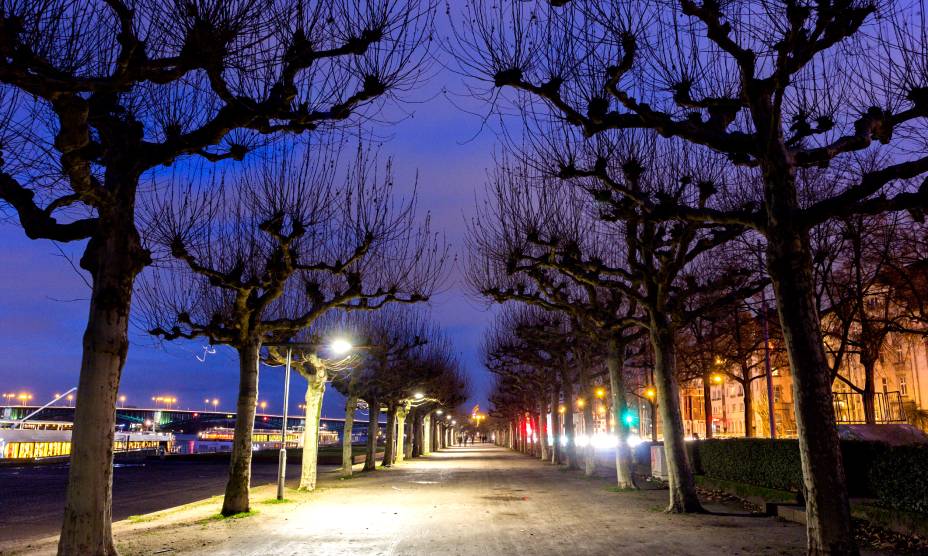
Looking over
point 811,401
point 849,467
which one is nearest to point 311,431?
point 849,467

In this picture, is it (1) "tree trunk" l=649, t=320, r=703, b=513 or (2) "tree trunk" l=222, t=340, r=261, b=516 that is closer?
(1) "tree trunk" l=649, t=320, r=703, b=513

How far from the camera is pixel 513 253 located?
1956 cm

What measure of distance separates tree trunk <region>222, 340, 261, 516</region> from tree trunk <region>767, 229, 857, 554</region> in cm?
1260

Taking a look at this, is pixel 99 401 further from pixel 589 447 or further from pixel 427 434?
pixel 427 434

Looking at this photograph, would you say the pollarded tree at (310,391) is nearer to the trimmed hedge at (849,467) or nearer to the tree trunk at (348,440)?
the tree trunk at (348,440)

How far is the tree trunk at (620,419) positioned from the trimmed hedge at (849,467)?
3099 mm

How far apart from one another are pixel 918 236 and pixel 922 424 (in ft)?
50.4

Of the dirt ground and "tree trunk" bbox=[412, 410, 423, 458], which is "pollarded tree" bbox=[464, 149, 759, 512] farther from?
"tree trunk" bbox=[412, 410, 423, 458]

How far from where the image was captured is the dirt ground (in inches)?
450

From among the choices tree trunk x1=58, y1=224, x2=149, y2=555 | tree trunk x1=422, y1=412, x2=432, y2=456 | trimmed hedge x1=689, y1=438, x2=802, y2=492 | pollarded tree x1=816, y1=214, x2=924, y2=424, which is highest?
pollarded tree x1=816, y1=214, x2=924, y2=424

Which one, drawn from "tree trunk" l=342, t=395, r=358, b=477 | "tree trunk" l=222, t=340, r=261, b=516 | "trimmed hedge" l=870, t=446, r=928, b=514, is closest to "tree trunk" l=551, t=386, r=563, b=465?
"tree trunk" l=342, t=395, r=358, b=477

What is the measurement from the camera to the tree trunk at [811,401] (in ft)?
27.4

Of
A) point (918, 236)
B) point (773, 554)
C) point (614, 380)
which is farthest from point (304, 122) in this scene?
point (918, 236)

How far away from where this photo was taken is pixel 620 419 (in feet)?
78.3
